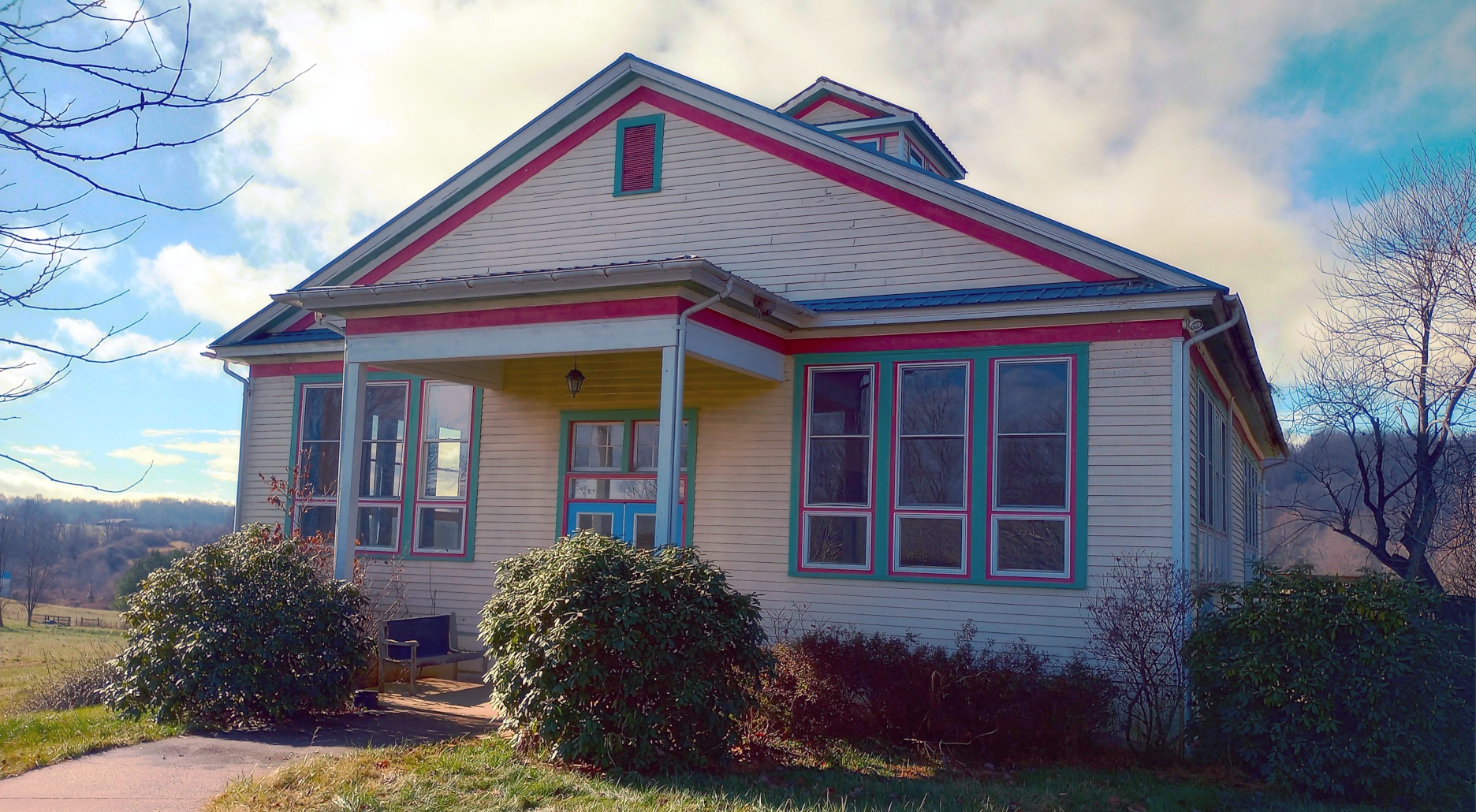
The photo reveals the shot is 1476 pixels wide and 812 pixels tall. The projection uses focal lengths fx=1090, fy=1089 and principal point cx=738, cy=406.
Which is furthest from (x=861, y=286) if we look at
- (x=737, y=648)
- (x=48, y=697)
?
(x=48, y=697)

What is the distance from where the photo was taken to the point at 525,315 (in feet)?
37.4

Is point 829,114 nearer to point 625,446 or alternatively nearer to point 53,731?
point 625,446

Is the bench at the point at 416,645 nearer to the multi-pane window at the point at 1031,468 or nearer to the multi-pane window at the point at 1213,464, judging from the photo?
the multi-pane window at the point at 1031,468

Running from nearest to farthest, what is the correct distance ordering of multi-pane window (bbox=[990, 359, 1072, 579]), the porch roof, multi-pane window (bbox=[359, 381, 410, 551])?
1. the porch roof
2. multi-pane window (bbox=[990, 359, 1072, 579])
3. multi-pane window (bbox=[359, 381, 410, 551])

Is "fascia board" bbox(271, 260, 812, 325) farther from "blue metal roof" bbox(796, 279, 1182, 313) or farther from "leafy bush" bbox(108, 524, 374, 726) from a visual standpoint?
"leafy bush" bbox(108, 524, 374, 726)

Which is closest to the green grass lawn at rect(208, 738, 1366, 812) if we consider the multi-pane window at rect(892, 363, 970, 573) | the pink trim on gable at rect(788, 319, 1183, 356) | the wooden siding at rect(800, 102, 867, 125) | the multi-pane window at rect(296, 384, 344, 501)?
the multi-pane window at rect(892, 363, 970, 573)

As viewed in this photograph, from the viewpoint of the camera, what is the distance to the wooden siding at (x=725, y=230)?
12328 millimetres

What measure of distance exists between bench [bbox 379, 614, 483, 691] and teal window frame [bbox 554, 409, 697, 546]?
1.83 metres

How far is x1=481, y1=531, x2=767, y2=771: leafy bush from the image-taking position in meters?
8.29

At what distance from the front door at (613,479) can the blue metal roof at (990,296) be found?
2.53m

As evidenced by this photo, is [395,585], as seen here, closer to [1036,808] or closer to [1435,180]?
[1036,808]

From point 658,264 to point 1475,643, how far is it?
748 cm

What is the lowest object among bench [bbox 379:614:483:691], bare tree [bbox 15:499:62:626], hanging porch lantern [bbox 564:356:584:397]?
bare tree [bbox 15:499:62:626]

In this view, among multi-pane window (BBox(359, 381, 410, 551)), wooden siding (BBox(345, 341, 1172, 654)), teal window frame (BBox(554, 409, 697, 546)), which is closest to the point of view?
wooden siding (BBox(345, 341, 1172, 654))
